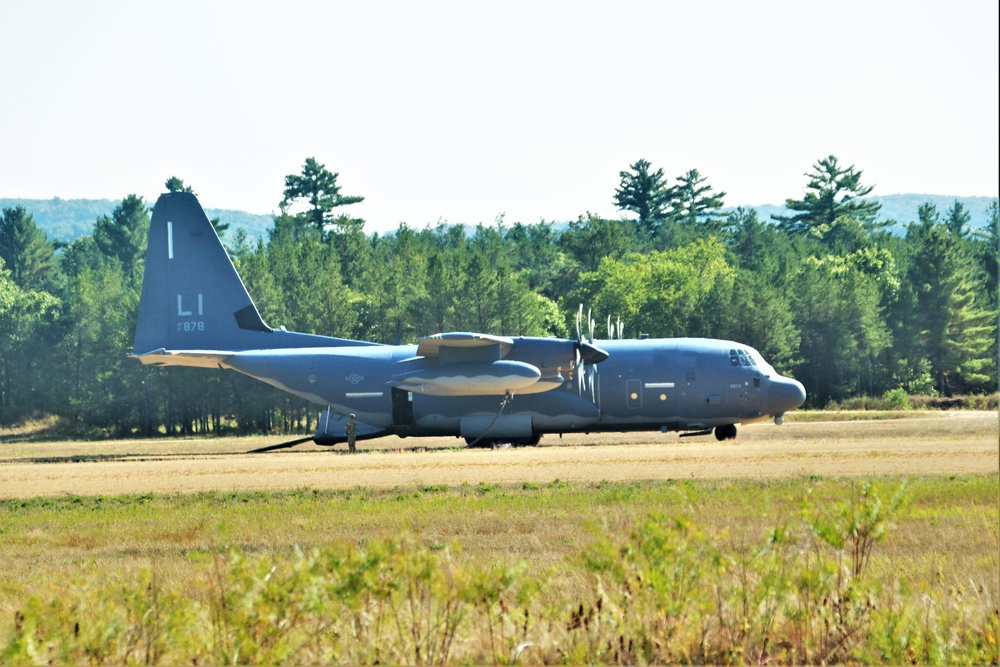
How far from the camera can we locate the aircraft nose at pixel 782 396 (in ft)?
133

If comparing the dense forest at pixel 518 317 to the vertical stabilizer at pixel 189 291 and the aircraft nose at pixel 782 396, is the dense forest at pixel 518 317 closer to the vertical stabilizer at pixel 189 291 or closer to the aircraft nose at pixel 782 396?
the vertical stabilizer at pixel 189 291

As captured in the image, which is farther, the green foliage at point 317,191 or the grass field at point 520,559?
the green foliage at point 317,191

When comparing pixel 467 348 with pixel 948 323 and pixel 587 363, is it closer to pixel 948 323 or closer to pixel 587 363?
pixel 587 363

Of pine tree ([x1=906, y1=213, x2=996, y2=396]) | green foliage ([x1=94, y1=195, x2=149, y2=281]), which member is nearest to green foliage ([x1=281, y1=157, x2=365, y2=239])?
green foliage ([x1=94, y1=195, x2=149, y2=281])

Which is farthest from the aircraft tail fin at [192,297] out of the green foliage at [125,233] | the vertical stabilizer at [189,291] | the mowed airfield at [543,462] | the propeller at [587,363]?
the green foliage at [125,233]

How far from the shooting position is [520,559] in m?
15.9

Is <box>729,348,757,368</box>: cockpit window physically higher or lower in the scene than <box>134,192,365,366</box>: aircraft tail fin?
lower

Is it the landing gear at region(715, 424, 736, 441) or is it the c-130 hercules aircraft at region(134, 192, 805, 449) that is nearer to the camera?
the c-130 hercules aircraft at region(134, 192, 805, 449)

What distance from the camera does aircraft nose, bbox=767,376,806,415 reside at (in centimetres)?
4069

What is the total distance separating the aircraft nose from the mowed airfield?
110 centimetres

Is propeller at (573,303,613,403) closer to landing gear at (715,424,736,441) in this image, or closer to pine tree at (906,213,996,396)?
landing gear at (715,424,736,441)

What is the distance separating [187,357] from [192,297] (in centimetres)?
338

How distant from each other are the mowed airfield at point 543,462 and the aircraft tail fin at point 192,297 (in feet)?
13.7

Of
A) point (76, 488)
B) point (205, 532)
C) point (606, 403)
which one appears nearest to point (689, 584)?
point (205, 532)
